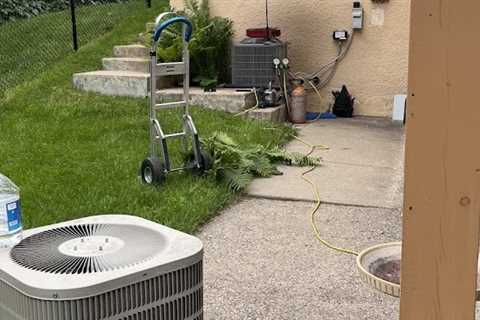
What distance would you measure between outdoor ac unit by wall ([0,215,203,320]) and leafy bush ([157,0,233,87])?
6090mm

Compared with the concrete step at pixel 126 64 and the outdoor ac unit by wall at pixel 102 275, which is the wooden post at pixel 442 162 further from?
the concrete step at pixel 126 64

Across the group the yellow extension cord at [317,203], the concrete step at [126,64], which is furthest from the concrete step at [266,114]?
the concrete step at [126,64]

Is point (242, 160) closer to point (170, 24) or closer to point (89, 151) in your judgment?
point (170, 24)

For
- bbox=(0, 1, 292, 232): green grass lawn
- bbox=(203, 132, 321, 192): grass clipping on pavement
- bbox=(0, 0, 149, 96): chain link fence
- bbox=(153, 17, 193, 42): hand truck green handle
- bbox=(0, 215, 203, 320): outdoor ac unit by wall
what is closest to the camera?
bbox=(0, 215, 203, 320): outdoor ac unit by wall

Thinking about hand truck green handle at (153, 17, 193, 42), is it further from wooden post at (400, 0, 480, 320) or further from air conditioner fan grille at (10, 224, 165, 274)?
wooden post at (400, 0, 480, 320)

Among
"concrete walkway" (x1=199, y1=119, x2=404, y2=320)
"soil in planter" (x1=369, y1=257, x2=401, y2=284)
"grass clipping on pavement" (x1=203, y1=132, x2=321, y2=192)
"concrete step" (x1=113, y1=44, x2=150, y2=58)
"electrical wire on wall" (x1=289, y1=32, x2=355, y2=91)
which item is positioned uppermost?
"concrete step" (x1=113, y1=44, x2=150, y2=58)

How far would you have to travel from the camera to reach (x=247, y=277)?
3.74 meters

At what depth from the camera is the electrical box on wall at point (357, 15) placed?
8281mm

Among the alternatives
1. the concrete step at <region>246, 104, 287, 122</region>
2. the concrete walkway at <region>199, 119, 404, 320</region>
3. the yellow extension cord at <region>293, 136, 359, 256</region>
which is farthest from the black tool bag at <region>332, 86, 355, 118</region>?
the concrete walkway at <region>199, 119, 404, 320</region>

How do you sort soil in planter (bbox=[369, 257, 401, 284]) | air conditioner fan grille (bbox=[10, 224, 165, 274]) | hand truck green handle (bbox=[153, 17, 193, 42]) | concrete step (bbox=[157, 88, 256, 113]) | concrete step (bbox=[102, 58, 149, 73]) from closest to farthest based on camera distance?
air conditioner fan grille (bbox=[10, 224, 165, 274])
soil in planter (bbox=[369, 257, 401, 284])
hand truck green handle (bbox=[153, 17, 193, 42])
concrete step (bbox=[157, 88, 256, 113])
concrete step (bbox=[102, 58, 149, 73])

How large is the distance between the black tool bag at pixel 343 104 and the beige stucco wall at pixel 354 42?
132mm

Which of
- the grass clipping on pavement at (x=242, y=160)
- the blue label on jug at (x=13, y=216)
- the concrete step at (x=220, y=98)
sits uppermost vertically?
the blue label on jug at (x=13, y=216)

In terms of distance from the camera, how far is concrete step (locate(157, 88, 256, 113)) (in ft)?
25.8

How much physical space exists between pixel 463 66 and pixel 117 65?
25.4 ft
